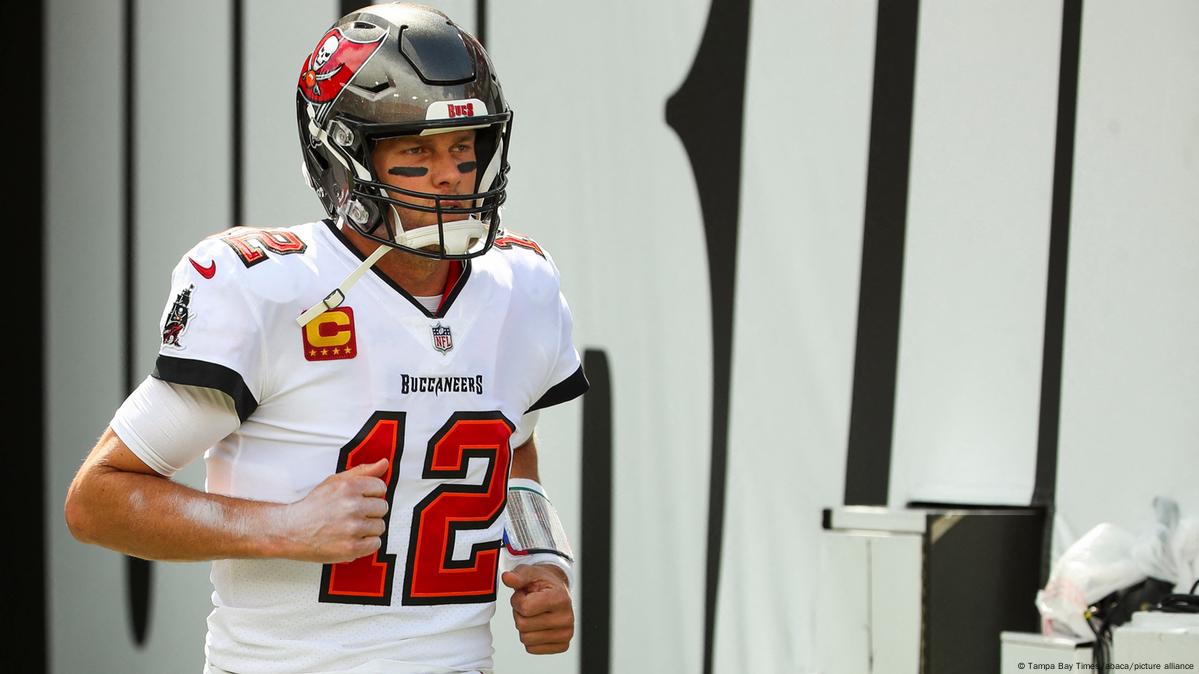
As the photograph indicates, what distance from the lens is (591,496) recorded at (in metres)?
3.73

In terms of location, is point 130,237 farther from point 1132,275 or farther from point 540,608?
point 540,608

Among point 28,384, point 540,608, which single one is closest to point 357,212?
point 540,608

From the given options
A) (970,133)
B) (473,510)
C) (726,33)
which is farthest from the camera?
(726,33)

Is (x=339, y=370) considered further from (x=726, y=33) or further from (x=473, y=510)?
(x=726, y=33)

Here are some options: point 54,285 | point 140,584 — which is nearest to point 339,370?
point 140,584

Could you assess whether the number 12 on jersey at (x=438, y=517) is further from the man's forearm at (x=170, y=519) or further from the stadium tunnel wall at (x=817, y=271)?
the stadium tunnel wall at (x=817, y=271)

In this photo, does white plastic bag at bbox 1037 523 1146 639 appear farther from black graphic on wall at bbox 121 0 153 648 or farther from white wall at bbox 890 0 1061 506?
black graphic on wall at bbox 121 0 153 648

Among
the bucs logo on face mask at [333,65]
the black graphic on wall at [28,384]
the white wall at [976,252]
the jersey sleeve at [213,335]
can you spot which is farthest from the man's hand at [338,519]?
the black graphic on wall at [28,384]

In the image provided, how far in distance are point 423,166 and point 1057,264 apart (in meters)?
1.81

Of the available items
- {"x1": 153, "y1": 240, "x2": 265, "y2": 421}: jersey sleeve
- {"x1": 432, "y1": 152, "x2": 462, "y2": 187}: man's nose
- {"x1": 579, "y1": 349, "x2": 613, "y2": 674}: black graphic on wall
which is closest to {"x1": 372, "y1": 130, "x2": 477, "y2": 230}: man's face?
{"x1": 432, "y1": 152, "x2": 462, "y2": 187}: man's nose

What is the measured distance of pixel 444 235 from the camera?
172 cm

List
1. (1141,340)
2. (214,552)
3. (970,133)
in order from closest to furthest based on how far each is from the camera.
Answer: (214,552) → (1141,340) → (970,133)

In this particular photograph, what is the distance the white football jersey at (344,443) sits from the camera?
5.52 ft

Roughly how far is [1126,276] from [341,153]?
75.1 inches
